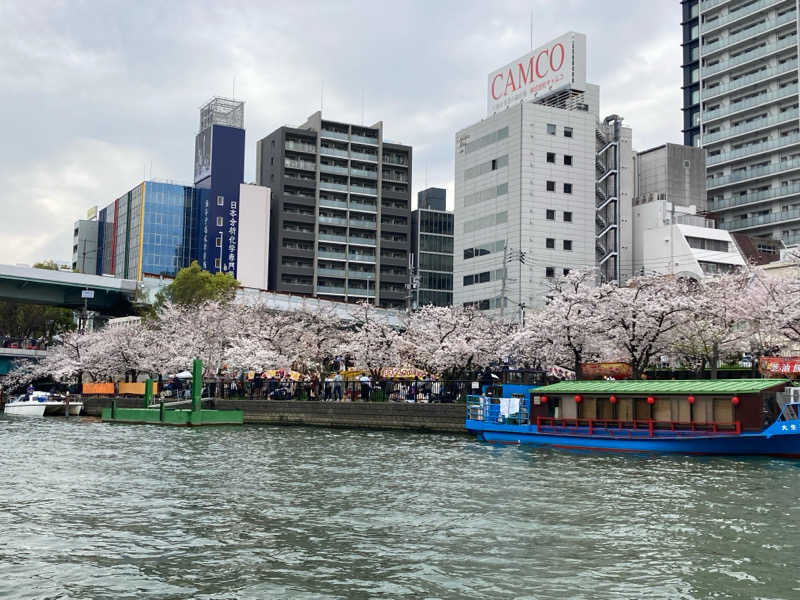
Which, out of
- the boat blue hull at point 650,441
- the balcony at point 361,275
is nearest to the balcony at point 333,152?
the balcony at point 361,275

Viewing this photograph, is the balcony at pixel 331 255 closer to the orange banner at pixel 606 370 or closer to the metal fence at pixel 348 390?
the metal fence at pixel 348 390

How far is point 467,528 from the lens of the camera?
1933 cm

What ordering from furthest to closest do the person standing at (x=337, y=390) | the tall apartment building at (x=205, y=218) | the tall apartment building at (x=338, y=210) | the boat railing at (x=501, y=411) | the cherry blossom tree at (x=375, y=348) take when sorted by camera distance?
the tall apartment building at (x=338, y=210) < the tall apartment building at (x=205, y=218) < the cherry blossom tree at (x=375, y=348) < the person standing at (x=337, y=390) < the boat railing at (x=501, y=411)

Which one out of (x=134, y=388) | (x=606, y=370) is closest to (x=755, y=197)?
(x=606, y=370)

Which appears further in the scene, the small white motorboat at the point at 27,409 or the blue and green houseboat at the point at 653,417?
the small white motorboat at the point at 27,409

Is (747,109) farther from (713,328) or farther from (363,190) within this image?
(713,328)

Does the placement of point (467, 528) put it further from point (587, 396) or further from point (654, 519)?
point (587, 396)

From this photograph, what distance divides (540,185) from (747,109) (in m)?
36.1

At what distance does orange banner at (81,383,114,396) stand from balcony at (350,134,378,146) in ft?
246

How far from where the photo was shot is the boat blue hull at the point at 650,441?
3662 cm

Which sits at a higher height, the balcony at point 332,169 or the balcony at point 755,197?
the balcony at point 332,169

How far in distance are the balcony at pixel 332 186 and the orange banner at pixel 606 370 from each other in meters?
91.7

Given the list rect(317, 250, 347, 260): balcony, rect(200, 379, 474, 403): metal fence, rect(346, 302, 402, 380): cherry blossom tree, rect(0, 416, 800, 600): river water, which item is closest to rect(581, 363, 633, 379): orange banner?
rect(200, 379, 474, 403): metal fence

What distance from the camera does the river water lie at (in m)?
14.5
